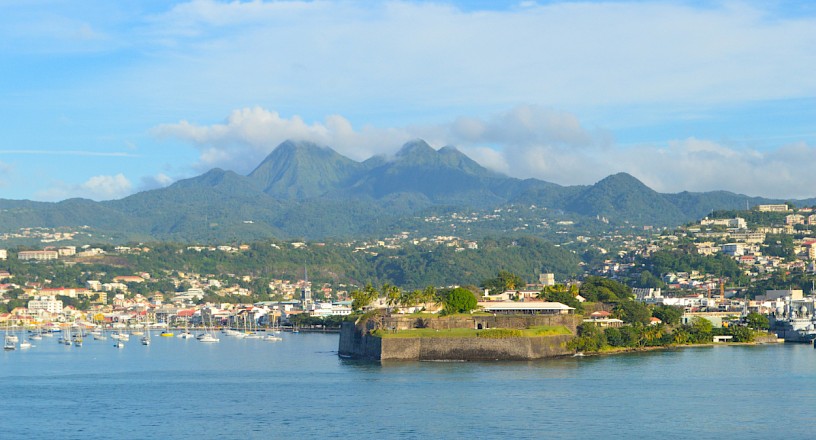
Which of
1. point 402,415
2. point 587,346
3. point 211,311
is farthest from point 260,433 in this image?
point 211,311

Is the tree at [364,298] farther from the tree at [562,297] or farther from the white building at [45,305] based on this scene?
the white building at [45,305]

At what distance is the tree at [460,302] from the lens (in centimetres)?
8650

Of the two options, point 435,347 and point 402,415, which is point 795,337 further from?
point 402,415

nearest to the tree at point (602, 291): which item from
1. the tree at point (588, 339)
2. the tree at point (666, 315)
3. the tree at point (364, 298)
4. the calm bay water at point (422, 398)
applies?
the tree at point (666, 315)

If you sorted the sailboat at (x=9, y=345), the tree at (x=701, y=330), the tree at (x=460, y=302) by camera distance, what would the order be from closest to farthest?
the tree at (x=460, y=302) → the tree at (x=701, y=330) → the sailboat at (x=9, y=345)

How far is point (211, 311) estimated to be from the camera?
17725 cm

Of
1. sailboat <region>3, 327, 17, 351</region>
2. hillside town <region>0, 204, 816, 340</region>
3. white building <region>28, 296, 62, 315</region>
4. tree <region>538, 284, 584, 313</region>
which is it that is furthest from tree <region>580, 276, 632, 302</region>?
white building <region>28, 296, 62, 315</region>

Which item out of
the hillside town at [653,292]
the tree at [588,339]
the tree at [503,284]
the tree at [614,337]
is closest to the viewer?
the tree at [588,339]

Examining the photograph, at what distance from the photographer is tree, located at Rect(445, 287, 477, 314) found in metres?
86.5

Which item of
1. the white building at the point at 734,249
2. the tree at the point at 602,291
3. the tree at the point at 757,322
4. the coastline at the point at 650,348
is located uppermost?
the white building at the point at 734,249

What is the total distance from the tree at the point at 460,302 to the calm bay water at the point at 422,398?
9.38m

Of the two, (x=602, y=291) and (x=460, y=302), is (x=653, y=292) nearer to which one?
(x=602, y=291)

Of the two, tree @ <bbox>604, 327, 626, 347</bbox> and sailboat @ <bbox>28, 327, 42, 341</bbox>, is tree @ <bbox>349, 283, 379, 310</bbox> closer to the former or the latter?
tree @ <bbox>604, 327, 626, 347</bbox>

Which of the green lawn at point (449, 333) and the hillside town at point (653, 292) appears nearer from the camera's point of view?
the green lawn at point (449, 333)
